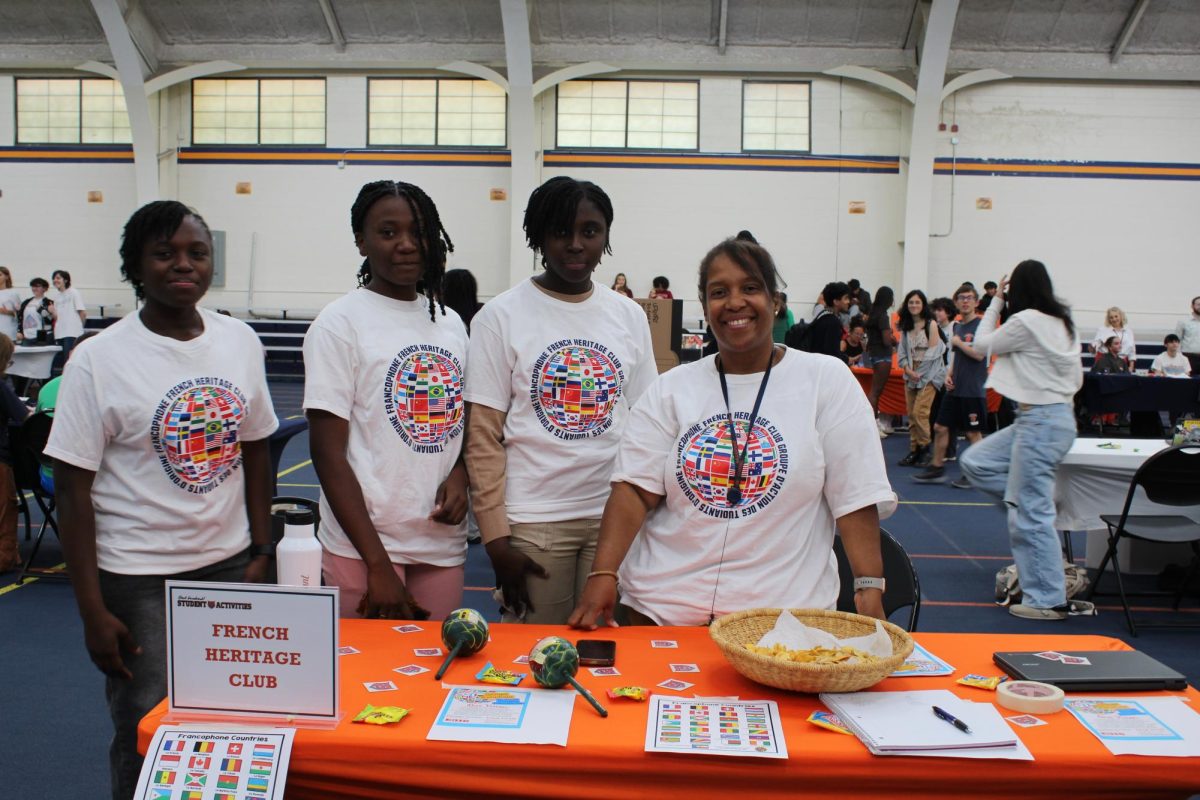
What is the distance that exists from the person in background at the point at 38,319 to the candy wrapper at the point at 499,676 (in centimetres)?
1372

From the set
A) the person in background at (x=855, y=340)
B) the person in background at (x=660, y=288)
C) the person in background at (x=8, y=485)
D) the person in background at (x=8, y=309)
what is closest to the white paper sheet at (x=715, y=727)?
the person in background at (x=8, y=485)

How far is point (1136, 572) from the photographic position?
5.45 m

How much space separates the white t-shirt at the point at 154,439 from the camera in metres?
1.89

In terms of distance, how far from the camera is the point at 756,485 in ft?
6.59

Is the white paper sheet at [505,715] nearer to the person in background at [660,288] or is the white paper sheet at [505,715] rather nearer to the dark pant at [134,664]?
the dark pant at [134,664]

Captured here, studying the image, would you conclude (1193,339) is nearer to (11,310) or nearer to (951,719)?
(951,719)

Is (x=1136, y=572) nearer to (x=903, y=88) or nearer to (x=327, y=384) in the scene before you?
(x=327, y=384)

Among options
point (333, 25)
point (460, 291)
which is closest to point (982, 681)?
point (460, 291)

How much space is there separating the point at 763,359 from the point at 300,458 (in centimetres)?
748

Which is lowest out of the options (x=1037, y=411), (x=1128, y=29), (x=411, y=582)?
(x=411, y=582)

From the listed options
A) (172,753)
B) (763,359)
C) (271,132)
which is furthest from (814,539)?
(271,132)

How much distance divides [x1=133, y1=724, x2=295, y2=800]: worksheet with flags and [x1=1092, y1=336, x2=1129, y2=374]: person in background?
11.7 m

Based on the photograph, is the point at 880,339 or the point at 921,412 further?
the point at 880,339

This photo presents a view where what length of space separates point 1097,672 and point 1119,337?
1214 centimetres
